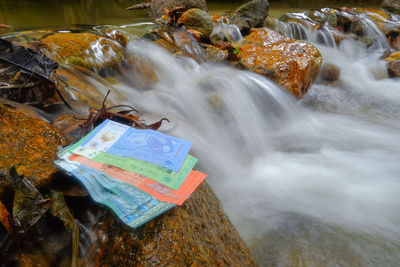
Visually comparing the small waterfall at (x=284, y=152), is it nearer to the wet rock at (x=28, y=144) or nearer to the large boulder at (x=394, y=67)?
the wet rock at (x=28, y=144)

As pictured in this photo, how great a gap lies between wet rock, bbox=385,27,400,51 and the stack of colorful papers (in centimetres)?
1076

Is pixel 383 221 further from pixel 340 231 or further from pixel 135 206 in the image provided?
pixel 135 206

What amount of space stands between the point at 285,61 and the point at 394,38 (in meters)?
7.00

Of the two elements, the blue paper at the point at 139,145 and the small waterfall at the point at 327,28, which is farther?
the small waterfall at the point at 327,28

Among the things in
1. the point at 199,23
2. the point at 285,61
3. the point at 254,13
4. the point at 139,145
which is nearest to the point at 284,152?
the point at 285,61

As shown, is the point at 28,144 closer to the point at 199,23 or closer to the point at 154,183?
the point at 154,183

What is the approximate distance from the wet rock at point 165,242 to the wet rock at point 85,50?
116 inches

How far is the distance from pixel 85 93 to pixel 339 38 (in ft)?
29.6

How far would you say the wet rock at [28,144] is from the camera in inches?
51.0

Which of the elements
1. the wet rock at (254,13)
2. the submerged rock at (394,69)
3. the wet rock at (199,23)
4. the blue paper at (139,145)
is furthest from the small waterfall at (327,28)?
the blue paper at (139,145)

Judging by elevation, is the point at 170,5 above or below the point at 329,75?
above

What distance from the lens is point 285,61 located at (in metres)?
5.02

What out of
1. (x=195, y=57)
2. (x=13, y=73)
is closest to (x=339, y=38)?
(x=195, y=57)

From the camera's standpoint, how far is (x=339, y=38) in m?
8.87
